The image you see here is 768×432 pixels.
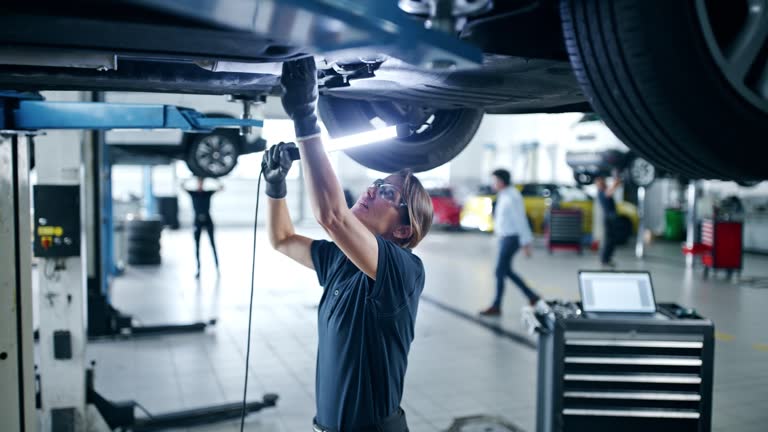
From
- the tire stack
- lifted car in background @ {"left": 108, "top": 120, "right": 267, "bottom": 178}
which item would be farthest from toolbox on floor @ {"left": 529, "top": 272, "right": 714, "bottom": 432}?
the tire stack

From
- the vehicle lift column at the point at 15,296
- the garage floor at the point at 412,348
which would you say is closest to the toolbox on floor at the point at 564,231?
the garage floor at the point at 412,348

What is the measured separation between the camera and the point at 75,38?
1.25 meters

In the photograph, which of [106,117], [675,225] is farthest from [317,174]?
[675,225]

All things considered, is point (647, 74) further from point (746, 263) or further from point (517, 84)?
point (746, 263)

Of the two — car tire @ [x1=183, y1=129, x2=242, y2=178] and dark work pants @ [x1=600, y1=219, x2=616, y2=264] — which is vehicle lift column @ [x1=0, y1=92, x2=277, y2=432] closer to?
car tire @ [x1=183, y1=129, x2=242, y2=178]

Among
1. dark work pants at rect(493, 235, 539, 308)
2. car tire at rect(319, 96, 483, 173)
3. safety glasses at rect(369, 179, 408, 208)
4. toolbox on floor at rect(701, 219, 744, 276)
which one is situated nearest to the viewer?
safety glasses at rect(369, 179, 408, 208)

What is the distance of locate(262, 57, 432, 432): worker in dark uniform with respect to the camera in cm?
167

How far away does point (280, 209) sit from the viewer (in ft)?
6.48

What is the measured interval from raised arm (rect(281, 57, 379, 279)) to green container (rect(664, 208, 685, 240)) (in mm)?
14204

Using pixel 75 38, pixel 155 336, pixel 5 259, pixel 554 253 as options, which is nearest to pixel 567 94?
pixel 75 38

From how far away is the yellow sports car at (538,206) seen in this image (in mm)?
12719

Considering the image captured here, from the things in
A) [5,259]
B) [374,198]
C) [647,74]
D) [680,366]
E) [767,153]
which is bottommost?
[680,366]

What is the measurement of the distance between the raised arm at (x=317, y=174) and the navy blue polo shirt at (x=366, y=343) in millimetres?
88

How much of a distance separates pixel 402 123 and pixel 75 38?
1506 millimetres
